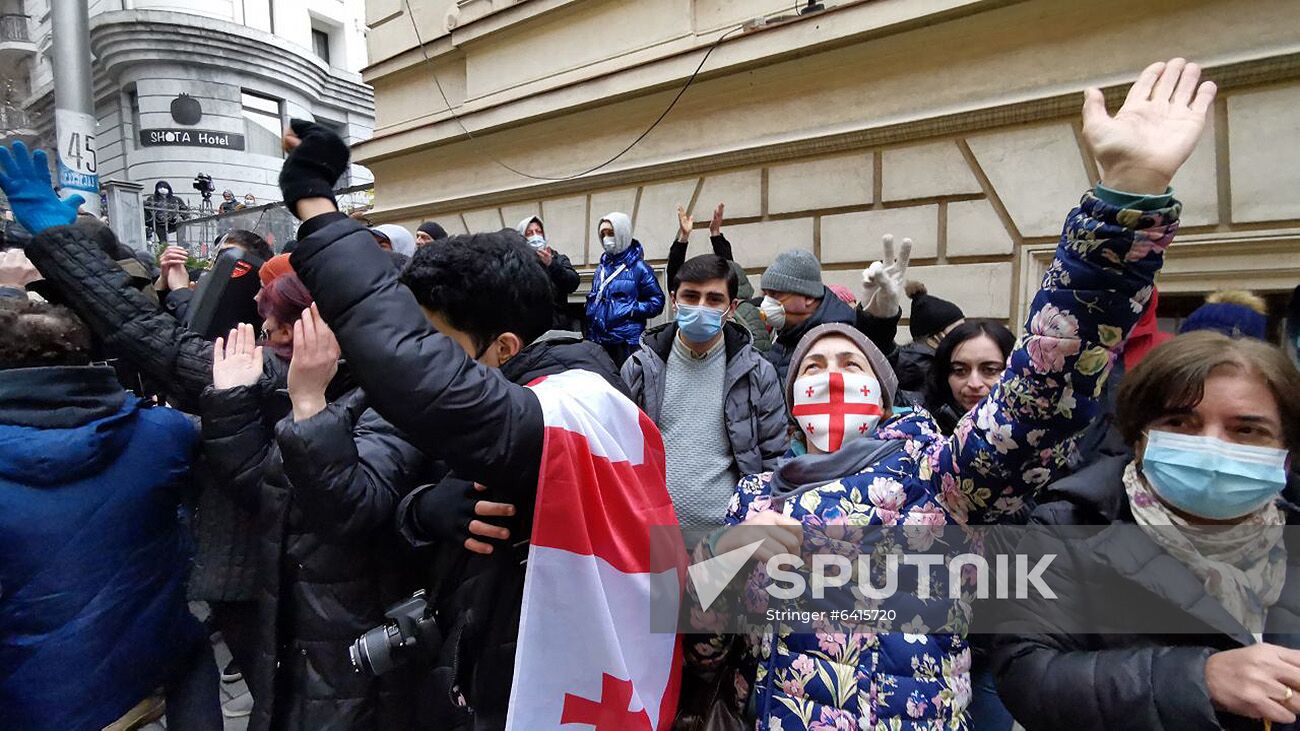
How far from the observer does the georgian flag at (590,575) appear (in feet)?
4.39

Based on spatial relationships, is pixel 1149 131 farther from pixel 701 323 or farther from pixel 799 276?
pixel 799 276

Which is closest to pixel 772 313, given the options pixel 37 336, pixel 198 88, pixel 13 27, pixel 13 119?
pixel 37 336

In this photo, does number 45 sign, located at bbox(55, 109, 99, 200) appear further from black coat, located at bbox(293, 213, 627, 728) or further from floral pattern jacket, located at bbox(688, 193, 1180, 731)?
floral pattern jacket, located at bbox(688, 193, 1180, 731)

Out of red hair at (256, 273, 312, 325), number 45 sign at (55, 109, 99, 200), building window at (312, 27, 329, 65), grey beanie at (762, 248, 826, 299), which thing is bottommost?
red hair at (256, 273, 312, 325)

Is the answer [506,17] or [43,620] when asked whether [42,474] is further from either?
[506,17]

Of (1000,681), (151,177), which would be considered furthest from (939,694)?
(151,177)

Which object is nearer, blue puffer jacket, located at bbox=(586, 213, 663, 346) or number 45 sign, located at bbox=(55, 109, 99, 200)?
blue puffer jacket, located at bbox=(586, 213, 663, 346)

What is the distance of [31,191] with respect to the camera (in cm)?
229

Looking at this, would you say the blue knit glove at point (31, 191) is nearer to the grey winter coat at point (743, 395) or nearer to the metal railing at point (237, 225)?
the grey winter coat at point (743, 395)

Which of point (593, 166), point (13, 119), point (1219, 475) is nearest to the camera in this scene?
point (1219, 475)

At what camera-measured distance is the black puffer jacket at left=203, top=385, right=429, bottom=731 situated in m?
1.83

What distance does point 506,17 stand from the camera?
26.7 feet

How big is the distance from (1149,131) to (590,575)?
127 centimetres

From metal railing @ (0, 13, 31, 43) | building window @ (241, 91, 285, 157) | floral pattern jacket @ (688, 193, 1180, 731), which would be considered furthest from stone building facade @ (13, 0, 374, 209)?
floral pattern jacket @ (688, 193, 1180, 731)
